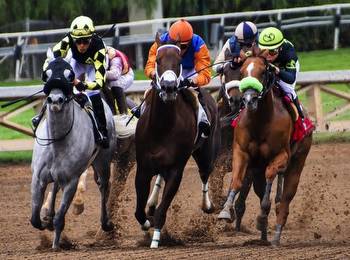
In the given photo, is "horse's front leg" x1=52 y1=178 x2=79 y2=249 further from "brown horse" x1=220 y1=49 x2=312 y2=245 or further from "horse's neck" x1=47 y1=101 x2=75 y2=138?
"brown horse" x1=220 y1=49 x2=312 y2=245

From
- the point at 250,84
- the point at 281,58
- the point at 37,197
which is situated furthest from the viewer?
the point at 281,58

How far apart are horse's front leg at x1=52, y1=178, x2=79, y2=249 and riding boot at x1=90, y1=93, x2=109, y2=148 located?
885 millimetres

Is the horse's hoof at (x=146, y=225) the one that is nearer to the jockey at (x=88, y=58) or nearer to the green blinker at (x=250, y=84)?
the jockey at (x=88, y=58)

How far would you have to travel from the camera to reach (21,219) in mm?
15859

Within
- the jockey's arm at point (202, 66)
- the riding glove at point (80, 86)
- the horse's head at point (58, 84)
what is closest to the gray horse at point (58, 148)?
the horse's head at point (58, 84)

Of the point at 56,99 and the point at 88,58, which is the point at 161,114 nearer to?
the point at 56,99

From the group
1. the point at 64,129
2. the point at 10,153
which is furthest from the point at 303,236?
the point at 10,153

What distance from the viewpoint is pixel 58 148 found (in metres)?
12.7

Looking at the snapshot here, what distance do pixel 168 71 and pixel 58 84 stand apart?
1.06 meters

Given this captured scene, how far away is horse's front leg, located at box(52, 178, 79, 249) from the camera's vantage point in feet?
41.5

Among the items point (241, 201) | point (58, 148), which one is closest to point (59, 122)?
point (58, 148)

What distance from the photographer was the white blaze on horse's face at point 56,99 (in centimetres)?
1231

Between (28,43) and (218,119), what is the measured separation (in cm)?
1643

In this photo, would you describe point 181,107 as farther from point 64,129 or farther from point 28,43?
point 28,43
